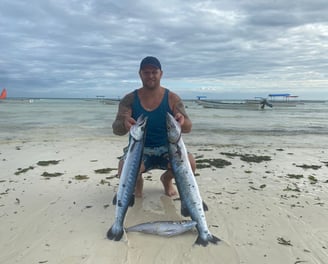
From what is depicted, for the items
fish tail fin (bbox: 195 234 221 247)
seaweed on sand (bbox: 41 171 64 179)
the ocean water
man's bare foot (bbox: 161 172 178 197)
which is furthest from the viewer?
the ocean water

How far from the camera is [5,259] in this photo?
3.31m

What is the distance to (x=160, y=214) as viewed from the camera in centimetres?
455

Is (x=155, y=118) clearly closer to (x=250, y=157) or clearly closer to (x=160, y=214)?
(x=160, y=214)

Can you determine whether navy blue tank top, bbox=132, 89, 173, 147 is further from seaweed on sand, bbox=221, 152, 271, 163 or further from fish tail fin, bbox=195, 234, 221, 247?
seaweed on sand, bbox=221, 152, 271, 163

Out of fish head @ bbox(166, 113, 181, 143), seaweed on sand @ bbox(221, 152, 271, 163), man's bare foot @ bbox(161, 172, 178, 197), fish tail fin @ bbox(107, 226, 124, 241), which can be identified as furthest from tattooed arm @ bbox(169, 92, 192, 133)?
seaweed on sand @ bbox(221, 152, 271, 163)

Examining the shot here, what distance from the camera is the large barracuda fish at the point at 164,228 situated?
12.6ft

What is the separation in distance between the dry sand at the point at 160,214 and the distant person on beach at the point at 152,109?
0.85 metres

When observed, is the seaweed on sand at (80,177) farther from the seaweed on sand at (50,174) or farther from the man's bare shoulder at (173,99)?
the man's bare shoulder at (173,99)

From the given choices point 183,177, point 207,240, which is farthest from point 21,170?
point 207,240

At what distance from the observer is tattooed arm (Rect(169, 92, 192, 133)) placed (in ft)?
14.1

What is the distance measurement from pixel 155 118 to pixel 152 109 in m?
0.14

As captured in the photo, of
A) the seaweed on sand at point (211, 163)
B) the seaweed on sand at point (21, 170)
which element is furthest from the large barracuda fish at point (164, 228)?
the seaweed on sand at point (21, 170)

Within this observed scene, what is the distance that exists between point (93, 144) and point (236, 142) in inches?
213

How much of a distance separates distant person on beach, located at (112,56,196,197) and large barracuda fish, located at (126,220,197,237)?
0.98 meters
